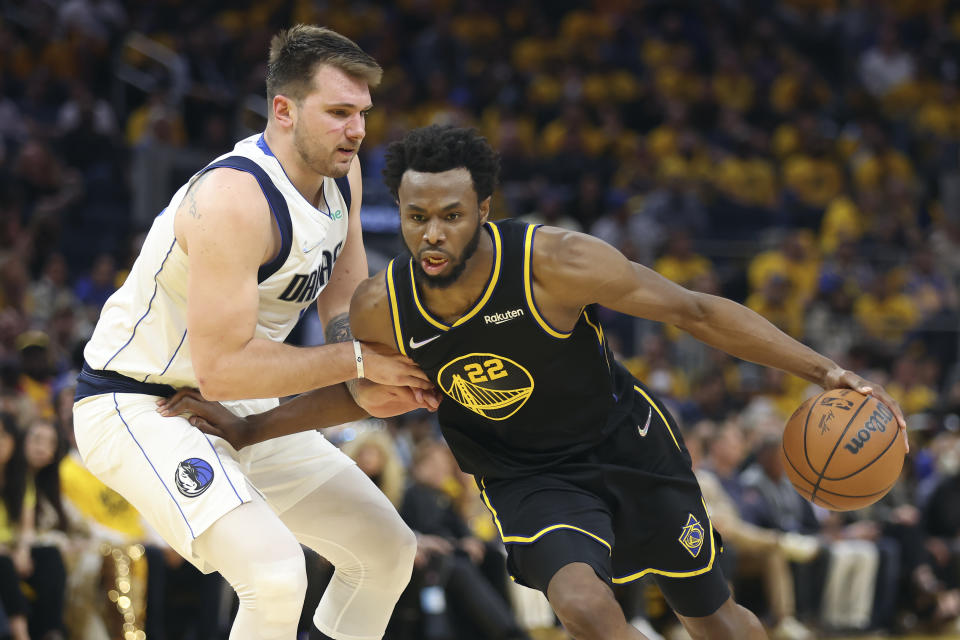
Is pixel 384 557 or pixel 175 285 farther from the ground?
pixel 175 285

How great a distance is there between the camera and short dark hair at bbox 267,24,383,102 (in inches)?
163

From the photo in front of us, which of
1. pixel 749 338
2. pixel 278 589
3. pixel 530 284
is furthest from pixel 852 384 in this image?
pixel 278 589

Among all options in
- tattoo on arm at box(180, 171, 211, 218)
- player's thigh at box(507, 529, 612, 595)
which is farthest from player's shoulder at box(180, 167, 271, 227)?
player's thigh at box(507, 529, 612, 595)

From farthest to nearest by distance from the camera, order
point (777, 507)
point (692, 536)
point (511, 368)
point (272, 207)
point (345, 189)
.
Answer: point (777, 507)
point (345, 189)
point (692, 536)
point (511, 368)
point (272, 207)

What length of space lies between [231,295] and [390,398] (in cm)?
71

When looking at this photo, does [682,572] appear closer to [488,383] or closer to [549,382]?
[549,382]

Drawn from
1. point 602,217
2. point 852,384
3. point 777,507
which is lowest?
point 777,507

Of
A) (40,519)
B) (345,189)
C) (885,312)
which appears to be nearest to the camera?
(345,189)

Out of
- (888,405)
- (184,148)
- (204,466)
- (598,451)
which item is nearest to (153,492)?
(204,466)

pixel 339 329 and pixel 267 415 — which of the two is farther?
pixel 339 329

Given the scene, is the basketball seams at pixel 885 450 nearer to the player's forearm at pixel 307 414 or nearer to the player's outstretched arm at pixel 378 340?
the player's outstretched arm at pixel 378 340

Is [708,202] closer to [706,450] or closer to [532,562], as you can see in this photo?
[706,450]

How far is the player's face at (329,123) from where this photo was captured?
4105mm

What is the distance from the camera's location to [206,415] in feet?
13.7
